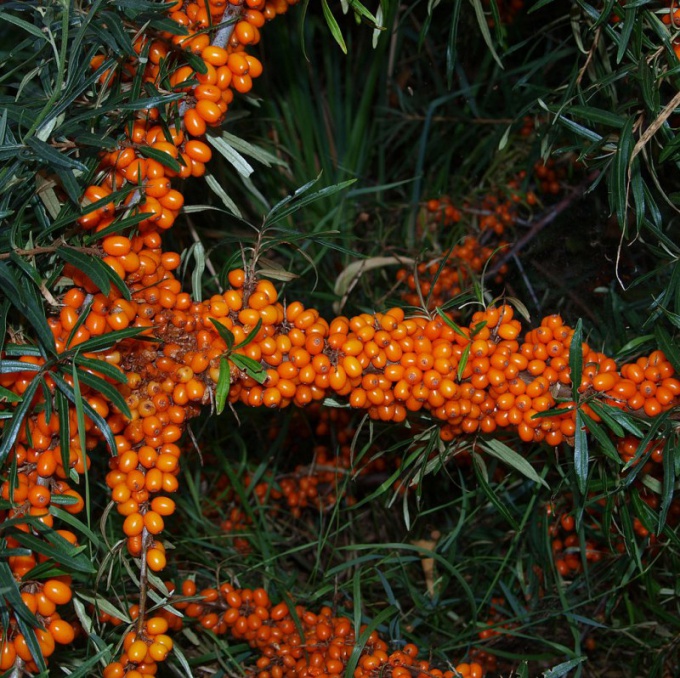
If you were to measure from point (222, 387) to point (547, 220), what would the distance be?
1377mm

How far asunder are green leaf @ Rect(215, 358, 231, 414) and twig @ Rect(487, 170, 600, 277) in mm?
1170

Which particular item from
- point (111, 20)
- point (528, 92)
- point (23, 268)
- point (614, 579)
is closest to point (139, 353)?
point (23, 268)

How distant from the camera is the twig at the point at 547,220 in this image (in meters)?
2.18

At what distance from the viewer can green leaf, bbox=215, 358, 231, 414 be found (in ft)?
3.84

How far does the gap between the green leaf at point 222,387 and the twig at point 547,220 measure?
117cm

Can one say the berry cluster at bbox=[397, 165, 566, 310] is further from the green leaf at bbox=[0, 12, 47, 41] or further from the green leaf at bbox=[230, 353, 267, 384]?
the green leaf at bbox=[0, 12, 47, 41]

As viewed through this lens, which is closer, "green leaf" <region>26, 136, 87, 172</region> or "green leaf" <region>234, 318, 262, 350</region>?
"green leaf" <region>26, 136, 87, 172</region>

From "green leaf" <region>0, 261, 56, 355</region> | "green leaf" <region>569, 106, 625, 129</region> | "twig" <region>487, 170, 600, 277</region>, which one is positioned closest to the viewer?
"green leaf" <region>0, 261, 56, 355</region>

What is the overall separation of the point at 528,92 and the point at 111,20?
57.5 inches

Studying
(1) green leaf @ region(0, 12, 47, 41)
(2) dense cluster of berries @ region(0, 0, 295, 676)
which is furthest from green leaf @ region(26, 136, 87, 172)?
(1) green leaf @ region(0, 12, 47, 41)

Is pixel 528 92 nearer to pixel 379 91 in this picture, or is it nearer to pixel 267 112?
pixel 379 91

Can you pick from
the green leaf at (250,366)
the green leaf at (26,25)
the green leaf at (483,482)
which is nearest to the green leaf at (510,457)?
the green leaf at (483,482)

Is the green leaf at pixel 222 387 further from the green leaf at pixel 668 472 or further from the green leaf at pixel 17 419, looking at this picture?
the green leaf at pixel 668 472

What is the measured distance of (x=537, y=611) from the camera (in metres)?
1.77
